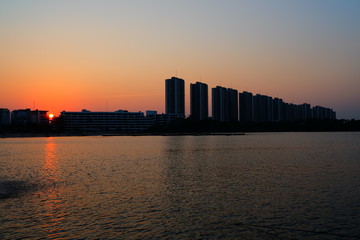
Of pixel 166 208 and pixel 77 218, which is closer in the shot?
pixel 77 218

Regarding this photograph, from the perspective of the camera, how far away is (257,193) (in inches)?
1145

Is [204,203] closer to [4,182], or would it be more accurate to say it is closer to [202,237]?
[202,237]

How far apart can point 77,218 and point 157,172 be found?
23.7 meters

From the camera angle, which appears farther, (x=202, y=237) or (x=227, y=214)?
(x=227, y=214)

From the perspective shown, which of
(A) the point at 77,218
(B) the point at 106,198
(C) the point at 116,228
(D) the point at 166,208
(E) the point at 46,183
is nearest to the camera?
(C) the point at 116,228

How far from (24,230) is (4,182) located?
67.0 feet

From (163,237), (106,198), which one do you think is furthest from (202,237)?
(106,198)

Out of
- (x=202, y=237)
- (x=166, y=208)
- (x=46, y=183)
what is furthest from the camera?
(x=46, y=183)

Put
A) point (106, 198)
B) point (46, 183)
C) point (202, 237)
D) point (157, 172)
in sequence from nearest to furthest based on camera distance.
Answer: point (202, 237) → point (106, 198) → point (46, 183) → point (157, 172)

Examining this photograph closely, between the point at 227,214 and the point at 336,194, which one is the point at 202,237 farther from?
the point at 336,194

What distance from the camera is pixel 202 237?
17.7 metres

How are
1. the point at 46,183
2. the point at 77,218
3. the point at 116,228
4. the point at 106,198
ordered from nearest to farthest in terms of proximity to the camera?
the point at 116,228, the point at 77,218, the point at 106,198, the point at 46,183

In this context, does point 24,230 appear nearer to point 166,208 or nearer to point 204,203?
point 166,208

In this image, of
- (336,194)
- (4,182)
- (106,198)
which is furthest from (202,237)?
(4,182)
